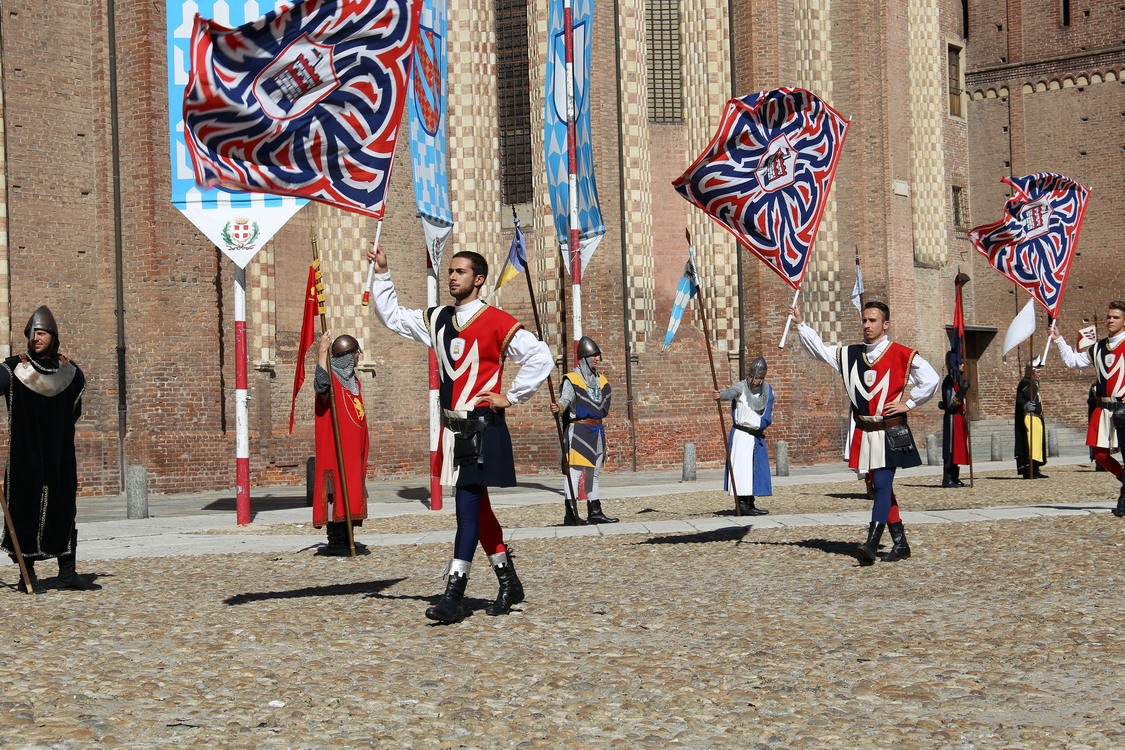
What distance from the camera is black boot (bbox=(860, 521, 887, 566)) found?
8.54 metres

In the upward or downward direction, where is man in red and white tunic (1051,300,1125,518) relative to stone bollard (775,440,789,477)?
upward

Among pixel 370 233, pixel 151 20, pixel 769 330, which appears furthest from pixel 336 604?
pixel 769 330

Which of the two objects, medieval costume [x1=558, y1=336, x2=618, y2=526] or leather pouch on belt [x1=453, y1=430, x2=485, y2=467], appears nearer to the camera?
leather pouch on belt [x1=453, y1=430, x2=485, y2=467]

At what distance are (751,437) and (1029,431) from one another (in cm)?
625

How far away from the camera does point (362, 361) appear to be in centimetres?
2103

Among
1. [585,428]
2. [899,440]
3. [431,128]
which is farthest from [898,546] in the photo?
[431,128]

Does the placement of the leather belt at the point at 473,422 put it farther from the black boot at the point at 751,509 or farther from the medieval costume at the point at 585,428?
the black boot at the point at 751,509

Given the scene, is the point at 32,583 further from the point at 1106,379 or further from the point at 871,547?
the point at 1106,379

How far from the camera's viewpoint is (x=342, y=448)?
10109mm

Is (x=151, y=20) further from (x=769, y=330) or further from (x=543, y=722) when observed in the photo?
(x=543, y=722)

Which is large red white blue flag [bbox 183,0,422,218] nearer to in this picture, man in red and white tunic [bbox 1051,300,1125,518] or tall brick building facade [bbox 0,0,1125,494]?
man in red and white tunic [bbox 1051,300,1125,518]

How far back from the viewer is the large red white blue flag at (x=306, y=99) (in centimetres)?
810

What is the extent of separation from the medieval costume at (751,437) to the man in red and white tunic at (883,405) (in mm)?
4249

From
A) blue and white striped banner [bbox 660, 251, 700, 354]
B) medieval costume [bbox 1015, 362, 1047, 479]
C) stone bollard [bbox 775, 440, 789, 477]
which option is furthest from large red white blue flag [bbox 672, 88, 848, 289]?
stone bollard [bbox 775, 440, 789, 477]
